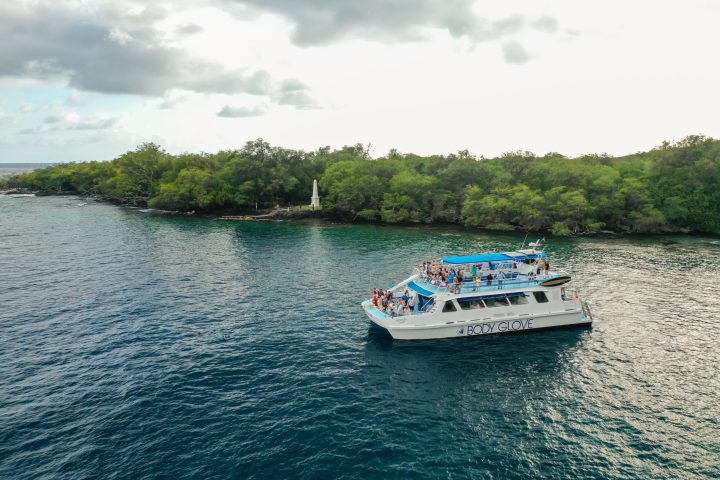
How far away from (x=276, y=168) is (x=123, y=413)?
109353 mm

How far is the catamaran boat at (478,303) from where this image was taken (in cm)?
4119

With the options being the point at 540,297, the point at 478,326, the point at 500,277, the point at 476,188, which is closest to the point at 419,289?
the point at 478,326

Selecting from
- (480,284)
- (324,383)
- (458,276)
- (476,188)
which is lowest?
(324,383)

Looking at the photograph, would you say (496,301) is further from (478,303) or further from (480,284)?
(480,284)

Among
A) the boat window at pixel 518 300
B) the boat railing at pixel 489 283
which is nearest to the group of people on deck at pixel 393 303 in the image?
the boat railing at pixel 489 283

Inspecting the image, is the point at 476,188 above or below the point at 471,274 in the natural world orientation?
above

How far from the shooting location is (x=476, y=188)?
4321 inches

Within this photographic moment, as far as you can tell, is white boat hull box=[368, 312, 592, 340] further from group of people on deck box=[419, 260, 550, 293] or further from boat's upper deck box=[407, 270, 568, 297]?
group of people on deck box=[419, 260, 550, 293]

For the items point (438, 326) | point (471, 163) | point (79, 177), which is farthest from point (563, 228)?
point (79, 177)

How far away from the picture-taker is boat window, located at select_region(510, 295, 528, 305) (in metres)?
44.0

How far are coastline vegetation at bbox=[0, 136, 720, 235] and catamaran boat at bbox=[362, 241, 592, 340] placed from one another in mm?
55098

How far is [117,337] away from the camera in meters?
40.5

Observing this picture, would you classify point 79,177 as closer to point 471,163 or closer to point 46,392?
point 471,163

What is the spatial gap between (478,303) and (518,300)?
462 cm
